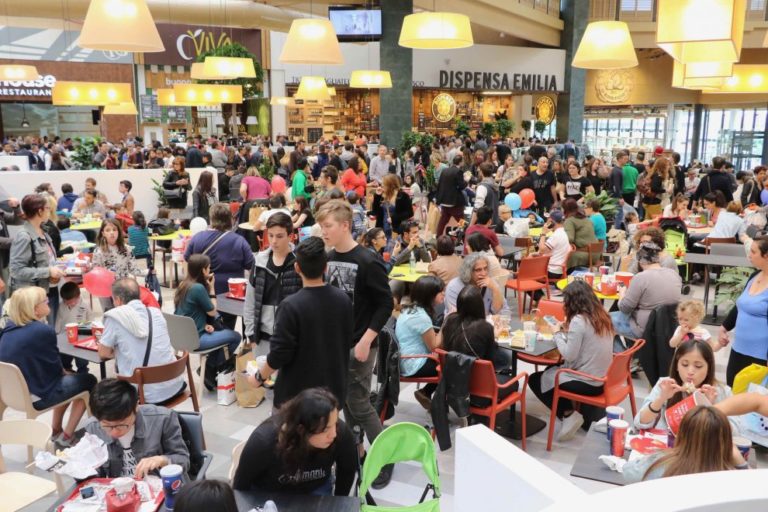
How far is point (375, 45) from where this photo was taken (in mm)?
20469

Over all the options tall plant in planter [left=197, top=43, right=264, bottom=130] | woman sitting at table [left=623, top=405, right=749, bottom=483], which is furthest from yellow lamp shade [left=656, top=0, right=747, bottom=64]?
tall plant in planter [left=197, top=43, right=264, bottom=130]

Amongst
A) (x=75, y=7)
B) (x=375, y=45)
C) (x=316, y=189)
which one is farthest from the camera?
(x=375, y=45)

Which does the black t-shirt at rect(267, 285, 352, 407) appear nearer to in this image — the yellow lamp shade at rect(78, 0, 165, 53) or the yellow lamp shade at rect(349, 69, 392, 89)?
the yellow lamp shade at rect(78, 0, 165, 53)

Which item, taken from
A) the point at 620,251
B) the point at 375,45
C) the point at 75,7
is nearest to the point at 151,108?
the point at 375,45

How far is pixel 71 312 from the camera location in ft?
18.6

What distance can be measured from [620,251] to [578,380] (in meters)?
4.35

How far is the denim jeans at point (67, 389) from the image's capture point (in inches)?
175

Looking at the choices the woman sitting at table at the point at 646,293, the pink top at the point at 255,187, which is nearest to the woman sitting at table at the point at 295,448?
the woman sitting at table at the point at 646,293

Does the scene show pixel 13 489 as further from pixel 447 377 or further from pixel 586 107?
pixel 586 107

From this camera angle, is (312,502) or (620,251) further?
(620,251)

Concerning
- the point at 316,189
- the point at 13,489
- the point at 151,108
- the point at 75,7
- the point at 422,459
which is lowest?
the point at 13,489

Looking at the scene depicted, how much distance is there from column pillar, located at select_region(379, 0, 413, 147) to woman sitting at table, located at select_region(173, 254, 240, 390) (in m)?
11.6

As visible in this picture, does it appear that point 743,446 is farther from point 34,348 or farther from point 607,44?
point 34,348

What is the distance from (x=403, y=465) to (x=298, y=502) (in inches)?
74.8
